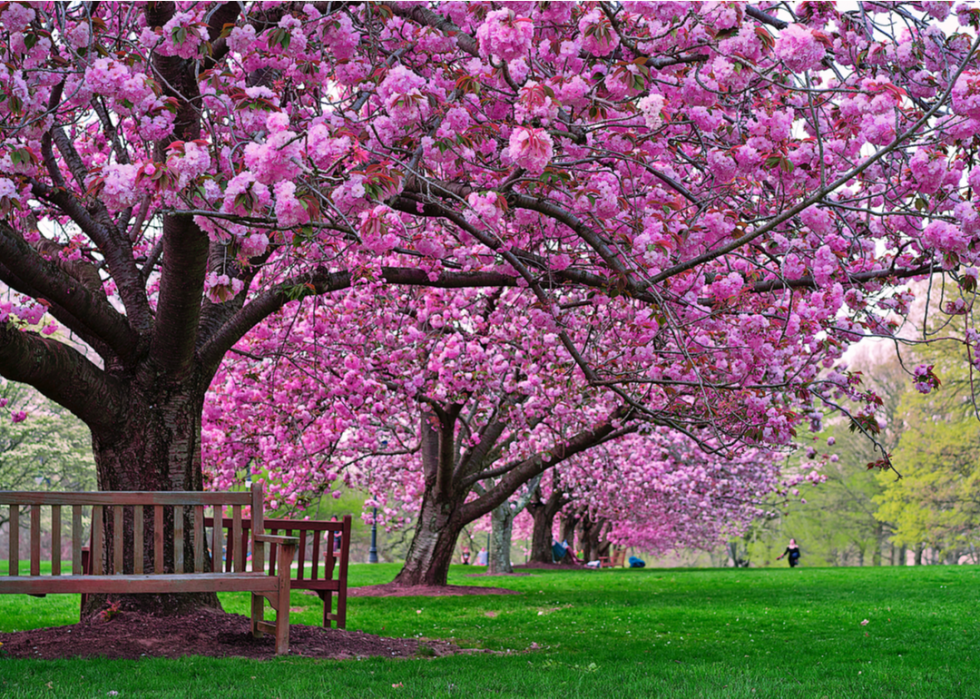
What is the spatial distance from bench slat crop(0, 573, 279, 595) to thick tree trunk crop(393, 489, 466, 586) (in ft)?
26.6

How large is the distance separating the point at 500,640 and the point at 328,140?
4996 millimetres

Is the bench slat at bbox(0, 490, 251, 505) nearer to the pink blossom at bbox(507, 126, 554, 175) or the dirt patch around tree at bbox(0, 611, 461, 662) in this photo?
the dirt patch around tree at bbox(0, 611, 461, 662)

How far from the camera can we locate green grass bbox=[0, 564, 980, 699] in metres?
4.36

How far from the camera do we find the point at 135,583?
4.96 meters

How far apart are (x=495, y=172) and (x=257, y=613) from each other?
3474 millimetres

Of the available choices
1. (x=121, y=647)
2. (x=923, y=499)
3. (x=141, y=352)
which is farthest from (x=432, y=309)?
(x=923, y=499)

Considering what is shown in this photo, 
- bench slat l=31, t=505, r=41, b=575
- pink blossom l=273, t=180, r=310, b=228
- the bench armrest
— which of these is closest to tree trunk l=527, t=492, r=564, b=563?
the bench armrest

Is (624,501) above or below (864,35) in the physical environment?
below

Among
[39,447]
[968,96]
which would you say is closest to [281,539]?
[968,96]

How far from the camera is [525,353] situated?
10.5 metres

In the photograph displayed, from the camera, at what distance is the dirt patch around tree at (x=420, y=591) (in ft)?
40.9

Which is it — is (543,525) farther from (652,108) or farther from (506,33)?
(506,33)

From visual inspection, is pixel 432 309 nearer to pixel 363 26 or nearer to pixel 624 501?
pixel 363 26

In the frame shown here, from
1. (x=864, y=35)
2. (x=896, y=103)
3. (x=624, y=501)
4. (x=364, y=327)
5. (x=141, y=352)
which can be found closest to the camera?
(x=896, y=103)
